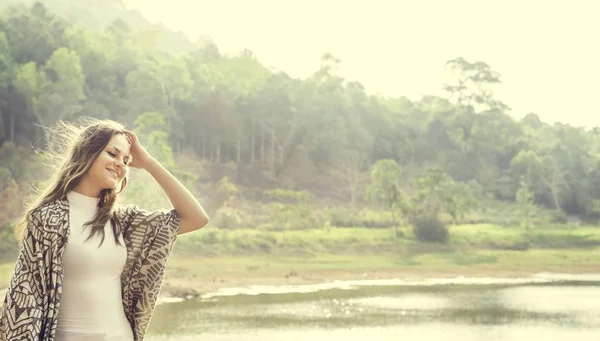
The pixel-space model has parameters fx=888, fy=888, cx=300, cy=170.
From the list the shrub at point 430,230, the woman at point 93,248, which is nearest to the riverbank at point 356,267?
the shrub at point 430,230

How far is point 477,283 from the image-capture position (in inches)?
890

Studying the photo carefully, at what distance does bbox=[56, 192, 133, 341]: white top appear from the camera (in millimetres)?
2012

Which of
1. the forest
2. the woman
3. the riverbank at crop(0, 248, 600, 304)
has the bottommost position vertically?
the riverbank at crop(0, 248, 600, 304)

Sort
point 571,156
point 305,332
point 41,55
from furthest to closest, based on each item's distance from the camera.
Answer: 1. point 571,156
2. point 41,55
3. point 305,332

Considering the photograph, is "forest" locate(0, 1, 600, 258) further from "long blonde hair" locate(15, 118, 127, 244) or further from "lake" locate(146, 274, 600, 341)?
"long blonde hair" locate(15, 118, 127, 244)

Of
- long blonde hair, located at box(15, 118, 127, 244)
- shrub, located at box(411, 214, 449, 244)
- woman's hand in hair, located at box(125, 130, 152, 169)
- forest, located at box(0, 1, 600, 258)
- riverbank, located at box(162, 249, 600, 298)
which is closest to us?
long blonde hair, located at box(15, 118, 127, 244)

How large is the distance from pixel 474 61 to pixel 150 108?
15920 millimetres

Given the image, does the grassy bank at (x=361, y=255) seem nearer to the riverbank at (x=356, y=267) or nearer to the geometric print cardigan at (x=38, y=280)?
the riverbank at (x=356, y=267)

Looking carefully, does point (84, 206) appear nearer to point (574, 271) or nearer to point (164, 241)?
point (164, 241)

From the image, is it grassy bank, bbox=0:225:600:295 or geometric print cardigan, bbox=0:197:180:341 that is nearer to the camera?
geometric print cardigan, bbox=0:197:180:341

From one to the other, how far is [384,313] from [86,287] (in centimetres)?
1484

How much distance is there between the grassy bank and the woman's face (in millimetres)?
17419

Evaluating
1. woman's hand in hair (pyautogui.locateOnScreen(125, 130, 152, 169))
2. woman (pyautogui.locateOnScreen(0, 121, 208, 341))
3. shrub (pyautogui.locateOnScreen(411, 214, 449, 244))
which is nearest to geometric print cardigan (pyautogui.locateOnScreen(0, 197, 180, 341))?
woman (pyautogui.locateOnScreen(0, 121, 208, 341))

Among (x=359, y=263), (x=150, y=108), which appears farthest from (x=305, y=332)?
(x=150, y=108)
